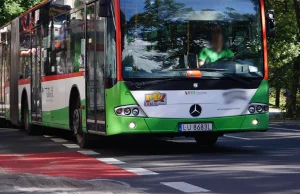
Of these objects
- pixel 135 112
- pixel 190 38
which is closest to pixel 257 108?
pixel 190 38

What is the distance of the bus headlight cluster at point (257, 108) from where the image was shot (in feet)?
52.1

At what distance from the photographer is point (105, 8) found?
50.8 ft

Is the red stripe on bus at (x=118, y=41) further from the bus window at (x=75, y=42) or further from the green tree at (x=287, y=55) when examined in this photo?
the green tree at (x=287, y=55)

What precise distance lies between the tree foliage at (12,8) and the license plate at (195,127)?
29.2 meters

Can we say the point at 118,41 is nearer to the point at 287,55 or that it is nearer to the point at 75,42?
the point at 75,42

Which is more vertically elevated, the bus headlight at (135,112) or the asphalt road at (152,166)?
the bus headlight at (135,112)

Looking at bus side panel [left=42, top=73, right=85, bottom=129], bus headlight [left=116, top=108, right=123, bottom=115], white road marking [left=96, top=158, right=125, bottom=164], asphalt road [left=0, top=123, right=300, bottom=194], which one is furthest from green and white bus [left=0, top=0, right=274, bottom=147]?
bus side panel [left=42, top=73, right=85, bottom=129]

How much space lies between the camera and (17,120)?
83.3 ft

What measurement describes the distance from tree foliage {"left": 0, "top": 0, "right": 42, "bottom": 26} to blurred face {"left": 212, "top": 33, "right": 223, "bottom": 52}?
28786 mm

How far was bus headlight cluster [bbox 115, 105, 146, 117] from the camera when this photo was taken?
50.2 feet

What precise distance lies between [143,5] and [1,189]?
19.7 ft

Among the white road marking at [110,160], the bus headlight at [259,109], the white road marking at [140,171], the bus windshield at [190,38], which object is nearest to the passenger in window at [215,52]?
the bus windshield at [190,38]

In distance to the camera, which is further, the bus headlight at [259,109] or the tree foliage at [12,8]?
the tree foliage at [12,8]

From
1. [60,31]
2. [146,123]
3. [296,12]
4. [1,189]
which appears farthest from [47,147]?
[296,12]
